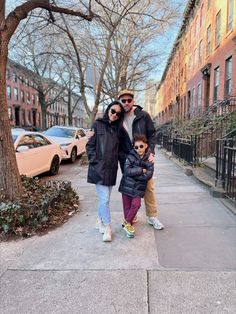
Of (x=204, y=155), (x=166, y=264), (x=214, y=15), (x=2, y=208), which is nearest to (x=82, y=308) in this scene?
(x=166, y=264)

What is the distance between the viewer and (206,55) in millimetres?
20422

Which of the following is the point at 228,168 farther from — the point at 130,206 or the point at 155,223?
the point at 130,206

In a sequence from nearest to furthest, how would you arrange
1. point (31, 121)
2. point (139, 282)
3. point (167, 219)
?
point (139, 282), point (167, 219), point (31, 121)

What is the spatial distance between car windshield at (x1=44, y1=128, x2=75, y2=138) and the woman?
1040 centimetres

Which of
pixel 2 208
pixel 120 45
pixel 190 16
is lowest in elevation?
pixel 2 208

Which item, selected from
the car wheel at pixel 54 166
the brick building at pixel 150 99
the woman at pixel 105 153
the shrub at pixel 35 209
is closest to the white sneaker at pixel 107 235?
the woman at pixel 105 153

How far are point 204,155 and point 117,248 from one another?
7.14 m

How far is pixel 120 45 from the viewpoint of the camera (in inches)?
813

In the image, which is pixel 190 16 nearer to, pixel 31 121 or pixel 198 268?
pixel 198 268

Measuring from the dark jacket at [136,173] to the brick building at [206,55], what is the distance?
34.7 feet

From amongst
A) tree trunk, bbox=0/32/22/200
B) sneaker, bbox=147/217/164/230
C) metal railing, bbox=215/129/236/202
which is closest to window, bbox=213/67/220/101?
metal railing, bbox=215/129/236/202

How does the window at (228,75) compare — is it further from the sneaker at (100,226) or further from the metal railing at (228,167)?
the sneaker at (100,226)

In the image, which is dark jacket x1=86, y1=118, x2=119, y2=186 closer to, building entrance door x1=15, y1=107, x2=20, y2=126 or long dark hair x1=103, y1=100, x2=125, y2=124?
long dark hair x1=103, y1=100, x2=125, y2=124

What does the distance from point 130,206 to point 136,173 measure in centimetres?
55
